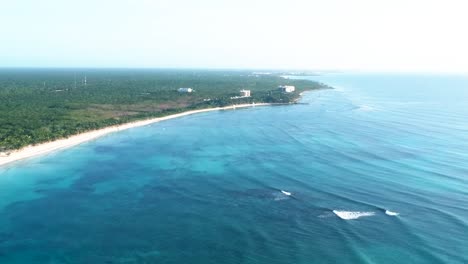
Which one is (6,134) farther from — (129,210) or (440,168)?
(440,168)

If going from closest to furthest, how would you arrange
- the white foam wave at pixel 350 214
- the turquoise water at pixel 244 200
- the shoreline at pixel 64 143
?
the turquoise water at pixel 244 200
the white foam wave at pixel 350 214
the shoreline at pixel 64 143

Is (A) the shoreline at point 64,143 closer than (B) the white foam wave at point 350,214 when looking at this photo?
No

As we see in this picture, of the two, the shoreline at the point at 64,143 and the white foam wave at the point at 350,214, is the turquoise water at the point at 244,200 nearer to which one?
the white foam wave at the point at 350,214

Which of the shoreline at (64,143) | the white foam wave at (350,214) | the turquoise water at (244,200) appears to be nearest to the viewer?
the turquoise water at (244,200)

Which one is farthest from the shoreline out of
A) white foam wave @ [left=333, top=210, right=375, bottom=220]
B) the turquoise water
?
white foam wave @ [left=333, top=210, right=375, bottom=220]

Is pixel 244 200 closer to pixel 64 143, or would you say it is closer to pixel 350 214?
pixel 350 214

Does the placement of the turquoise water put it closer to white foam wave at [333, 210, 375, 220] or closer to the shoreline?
white foam wave at [333, 210, 375, 220]

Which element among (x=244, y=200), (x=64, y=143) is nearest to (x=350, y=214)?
(x=244, y=200)

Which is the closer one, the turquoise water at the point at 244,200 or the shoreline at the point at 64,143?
the turquoise water at the point at 244,200

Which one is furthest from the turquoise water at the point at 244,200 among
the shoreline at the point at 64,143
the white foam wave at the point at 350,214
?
the shoreline at the point at 64,143
